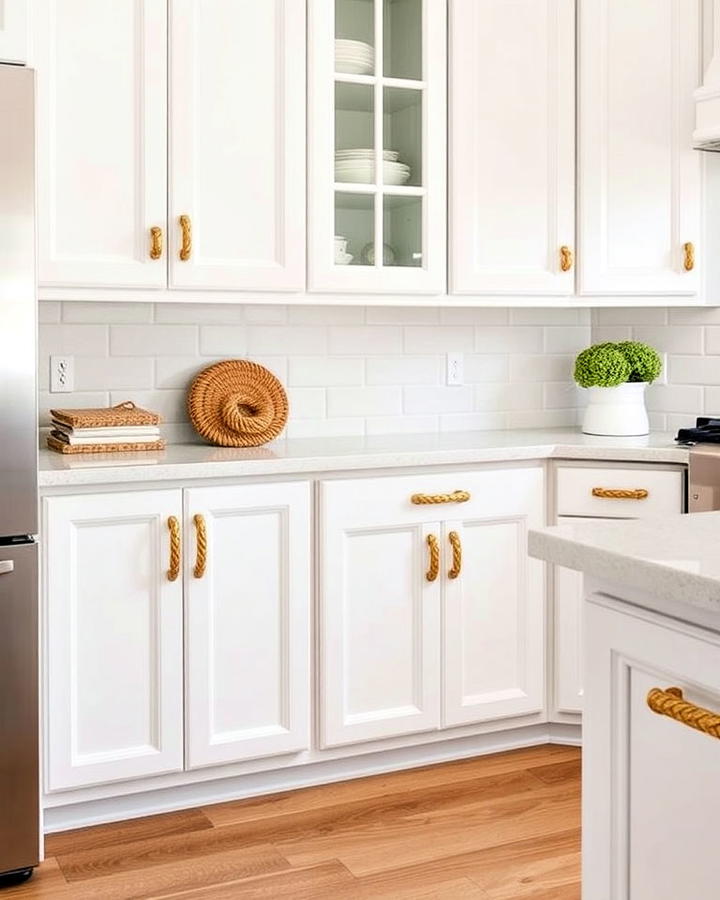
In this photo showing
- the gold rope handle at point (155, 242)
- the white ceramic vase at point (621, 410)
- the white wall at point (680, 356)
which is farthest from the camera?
the white wall at point (680, 356)

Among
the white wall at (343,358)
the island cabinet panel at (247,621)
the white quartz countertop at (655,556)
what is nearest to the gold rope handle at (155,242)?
the white wall at (343,358)

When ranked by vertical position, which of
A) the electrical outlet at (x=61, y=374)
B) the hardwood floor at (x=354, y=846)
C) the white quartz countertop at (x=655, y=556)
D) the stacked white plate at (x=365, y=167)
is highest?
the stacked white plate at (x=365, y=167)

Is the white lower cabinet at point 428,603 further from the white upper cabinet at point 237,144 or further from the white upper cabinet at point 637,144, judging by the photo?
the white upper cabinet at point 637,144

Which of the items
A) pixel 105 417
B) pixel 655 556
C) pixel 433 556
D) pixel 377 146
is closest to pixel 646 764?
pixel 655 556

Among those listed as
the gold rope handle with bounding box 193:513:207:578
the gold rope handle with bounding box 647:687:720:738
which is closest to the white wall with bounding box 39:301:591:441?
the gold rope handle with bounding box 193:513:207:578

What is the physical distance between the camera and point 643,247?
11.5 ft

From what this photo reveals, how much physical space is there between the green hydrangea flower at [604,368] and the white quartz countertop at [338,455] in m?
0.17

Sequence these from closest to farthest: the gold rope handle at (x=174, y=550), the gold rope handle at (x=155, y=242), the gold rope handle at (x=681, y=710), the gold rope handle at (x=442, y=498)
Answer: the gold rope handle at (x=681, y=710) < the gold rope handle at (x=174, y=550) < the gold rope handle at (x=155, y=242) < the gold rope handle at (x=442, y=498)

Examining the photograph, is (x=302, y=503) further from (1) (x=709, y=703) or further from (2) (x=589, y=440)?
(1) (x=709, y=703)

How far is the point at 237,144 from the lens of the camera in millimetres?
3062

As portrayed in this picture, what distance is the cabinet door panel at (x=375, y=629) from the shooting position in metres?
3.05

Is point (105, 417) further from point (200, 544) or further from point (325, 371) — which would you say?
point (325, 371)

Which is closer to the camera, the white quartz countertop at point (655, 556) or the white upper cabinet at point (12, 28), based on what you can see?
the white quartz countertop at point (655, 556)

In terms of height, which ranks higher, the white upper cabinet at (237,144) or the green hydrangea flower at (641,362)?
the white upper cabinet at (237,144)
